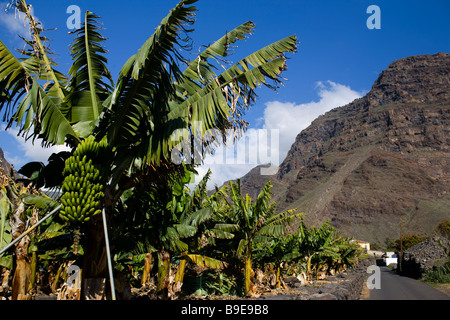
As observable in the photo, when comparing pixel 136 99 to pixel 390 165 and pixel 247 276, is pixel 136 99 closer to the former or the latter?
pixel 247 276

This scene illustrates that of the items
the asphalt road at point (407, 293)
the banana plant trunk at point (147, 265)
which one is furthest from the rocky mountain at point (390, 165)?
the banana plant trunk at point (147, 265)

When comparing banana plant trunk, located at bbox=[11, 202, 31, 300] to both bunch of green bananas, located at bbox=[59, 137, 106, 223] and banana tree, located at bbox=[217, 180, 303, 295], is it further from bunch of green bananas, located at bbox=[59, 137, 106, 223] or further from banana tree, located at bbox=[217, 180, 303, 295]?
banana tree, located at bbox=[217, 180, 303, 295]

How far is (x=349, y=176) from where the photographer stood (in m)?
130

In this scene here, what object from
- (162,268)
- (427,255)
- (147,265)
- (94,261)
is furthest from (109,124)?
(427,255)

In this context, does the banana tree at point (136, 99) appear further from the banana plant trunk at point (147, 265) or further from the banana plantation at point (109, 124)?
the banana plant trunk at point (147, 265)

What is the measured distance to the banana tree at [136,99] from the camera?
16.7 feet

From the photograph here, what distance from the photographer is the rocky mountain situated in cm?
10874

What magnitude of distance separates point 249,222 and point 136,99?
9.69 meters

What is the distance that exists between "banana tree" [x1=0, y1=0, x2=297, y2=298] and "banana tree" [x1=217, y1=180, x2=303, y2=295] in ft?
26.5
